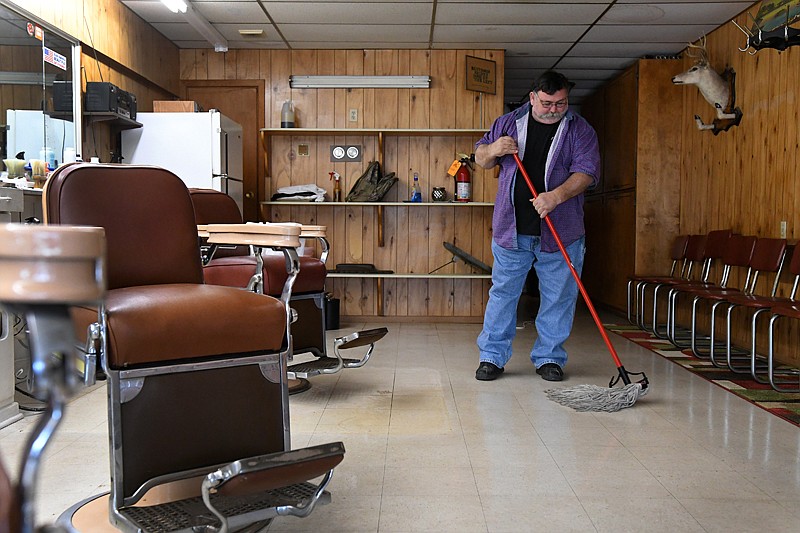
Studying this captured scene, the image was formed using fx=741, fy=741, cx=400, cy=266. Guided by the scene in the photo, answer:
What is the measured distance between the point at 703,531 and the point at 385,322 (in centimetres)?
479

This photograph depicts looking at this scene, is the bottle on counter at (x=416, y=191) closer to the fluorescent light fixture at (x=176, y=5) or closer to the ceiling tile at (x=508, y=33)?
the ceiling tile at (x=508, y=33)

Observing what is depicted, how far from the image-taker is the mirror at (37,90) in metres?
3.82

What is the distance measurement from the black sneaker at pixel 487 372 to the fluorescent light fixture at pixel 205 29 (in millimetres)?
3346

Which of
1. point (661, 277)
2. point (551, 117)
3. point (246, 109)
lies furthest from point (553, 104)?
point (246, 109)

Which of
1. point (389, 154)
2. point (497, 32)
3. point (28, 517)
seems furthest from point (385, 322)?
point (28, 517)

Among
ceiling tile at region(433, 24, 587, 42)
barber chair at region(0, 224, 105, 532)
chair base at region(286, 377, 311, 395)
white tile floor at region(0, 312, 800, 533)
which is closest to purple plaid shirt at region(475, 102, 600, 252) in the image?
white tile floor at region(0, 312, 800, 533)

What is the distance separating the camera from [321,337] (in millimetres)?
3686

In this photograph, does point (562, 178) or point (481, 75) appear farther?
point (481, 75)

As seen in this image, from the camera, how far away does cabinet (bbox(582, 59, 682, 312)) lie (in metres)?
6.70

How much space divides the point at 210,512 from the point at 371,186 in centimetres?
506

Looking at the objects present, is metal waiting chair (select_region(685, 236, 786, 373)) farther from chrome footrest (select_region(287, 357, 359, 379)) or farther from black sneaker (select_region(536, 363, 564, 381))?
chrome footrest (select_region(287, 357, 359, 379))

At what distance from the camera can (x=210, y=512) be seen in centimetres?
164

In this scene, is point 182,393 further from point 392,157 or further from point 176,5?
point 392,157

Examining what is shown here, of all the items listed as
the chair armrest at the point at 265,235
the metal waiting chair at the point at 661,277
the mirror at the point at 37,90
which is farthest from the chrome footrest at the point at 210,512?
the metal waiting chair at the point at 661,277
